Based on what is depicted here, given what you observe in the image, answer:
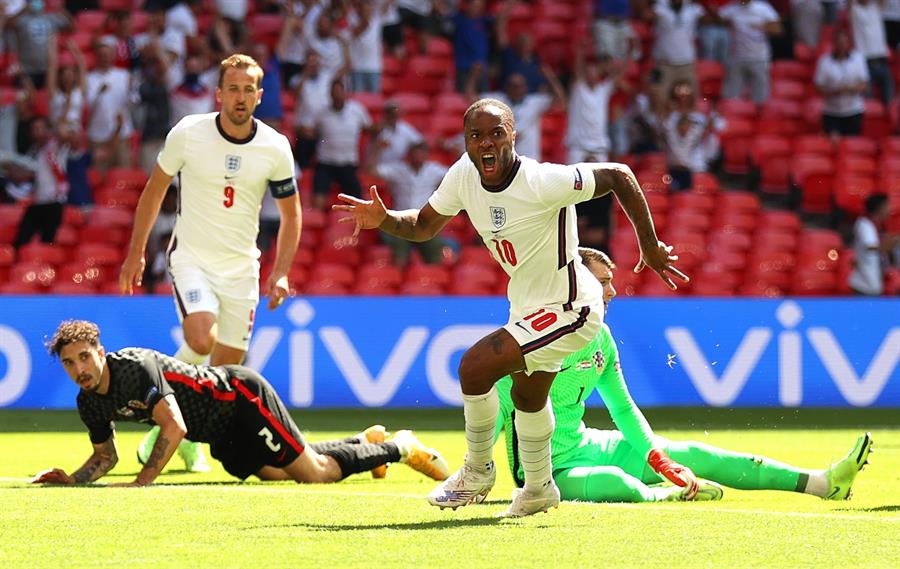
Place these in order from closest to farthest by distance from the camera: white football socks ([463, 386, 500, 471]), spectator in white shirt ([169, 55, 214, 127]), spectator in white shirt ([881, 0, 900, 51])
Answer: white football socks ([463, 386, 500, 471])
spectator in white shirt ([169, 55, 214, 127])
spectator in white shirt ([881, 0, 900, 51])

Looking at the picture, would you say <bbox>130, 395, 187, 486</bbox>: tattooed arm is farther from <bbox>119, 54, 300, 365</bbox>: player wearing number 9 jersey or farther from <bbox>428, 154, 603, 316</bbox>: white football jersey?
<bbox>428, 154, 603, 316</bbox>: white football jersey

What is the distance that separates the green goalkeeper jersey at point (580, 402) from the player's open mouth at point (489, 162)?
3.88 feet

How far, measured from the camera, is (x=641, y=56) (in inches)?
803

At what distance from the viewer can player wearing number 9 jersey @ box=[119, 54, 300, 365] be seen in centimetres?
946

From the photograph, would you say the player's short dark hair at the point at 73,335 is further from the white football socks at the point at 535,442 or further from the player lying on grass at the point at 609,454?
the white football socks at the point at 535,442

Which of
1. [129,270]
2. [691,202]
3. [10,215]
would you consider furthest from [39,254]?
[129,270]

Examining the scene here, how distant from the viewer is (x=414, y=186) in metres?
17.4

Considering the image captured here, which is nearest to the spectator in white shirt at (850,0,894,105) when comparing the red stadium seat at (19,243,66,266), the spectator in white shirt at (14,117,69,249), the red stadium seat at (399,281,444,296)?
the red stadium seat at (399,281,444,296)

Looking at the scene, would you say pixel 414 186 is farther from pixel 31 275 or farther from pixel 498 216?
pixel 498 216

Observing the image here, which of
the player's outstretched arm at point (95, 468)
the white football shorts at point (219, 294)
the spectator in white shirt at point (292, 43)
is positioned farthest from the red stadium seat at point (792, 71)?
the player's outstretched arm at point (95, 468)

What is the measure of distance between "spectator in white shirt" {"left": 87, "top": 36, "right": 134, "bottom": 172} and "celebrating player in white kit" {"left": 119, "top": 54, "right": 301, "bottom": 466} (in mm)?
8199

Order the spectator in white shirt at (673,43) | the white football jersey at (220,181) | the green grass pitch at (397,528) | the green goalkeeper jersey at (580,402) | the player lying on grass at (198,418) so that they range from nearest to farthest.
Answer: the green grass pitch at (397,528), the green goalkeeper jersey at (580,402), the player lying on grass at (198,418), the white football jersey at (220,181), the spectator in white shirt at (673,43)

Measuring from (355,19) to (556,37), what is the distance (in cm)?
304

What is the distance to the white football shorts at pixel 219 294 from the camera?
956 cm
